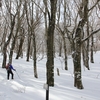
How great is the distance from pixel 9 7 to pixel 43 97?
40.5 ft

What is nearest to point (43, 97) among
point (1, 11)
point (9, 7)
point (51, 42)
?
point (51, 42)

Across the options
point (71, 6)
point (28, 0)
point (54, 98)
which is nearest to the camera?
point (54, 98)

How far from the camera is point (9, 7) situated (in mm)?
17484

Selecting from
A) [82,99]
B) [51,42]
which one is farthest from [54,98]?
[51,42]

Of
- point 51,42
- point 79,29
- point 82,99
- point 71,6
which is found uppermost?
point 71,6

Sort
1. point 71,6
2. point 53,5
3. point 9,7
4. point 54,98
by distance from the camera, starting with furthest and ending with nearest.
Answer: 1. point 71,6
2. point 9,7
3. point 53,5
4. point 54,98

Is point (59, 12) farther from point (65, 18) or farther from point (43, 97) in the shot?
point (43, 97)

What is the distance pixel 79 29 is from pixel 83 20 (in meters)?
0.53

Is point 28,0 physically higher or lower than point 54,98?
higher

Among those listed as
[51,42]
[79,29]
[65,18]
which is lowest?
[51,42]

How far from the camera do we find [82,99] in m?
7.64

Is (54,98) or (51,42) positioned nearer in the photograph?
(54,98)

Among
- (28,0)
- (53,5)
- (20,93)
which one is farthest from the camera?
(28,0)

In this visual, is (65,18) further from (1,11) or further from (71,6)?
(1,11)
